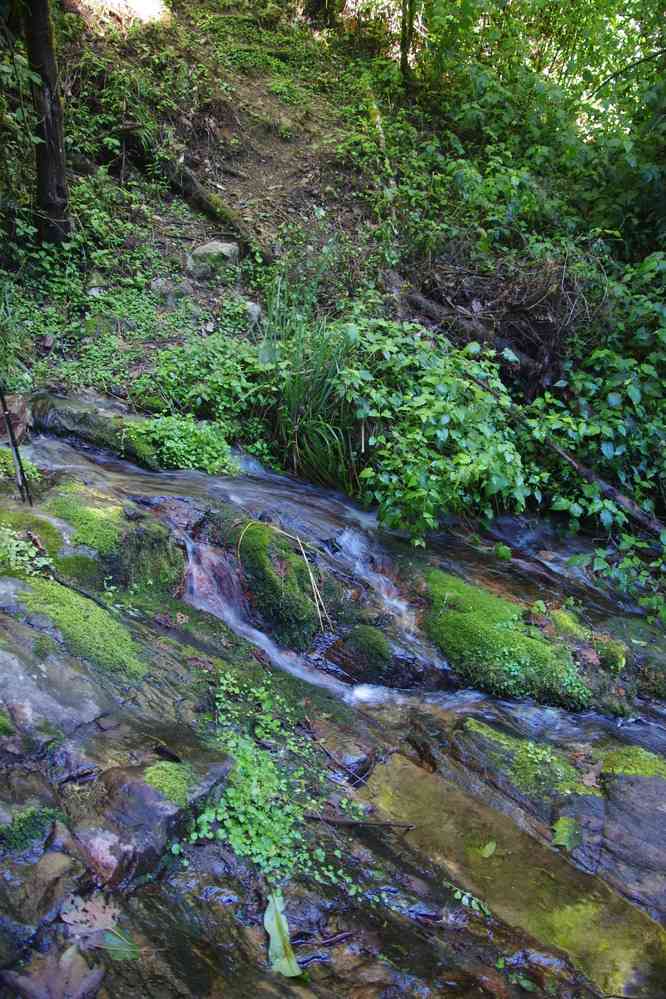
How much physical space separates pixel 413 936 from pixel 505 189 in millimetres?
8080

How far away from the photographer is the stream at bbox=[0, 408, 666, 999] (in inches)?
103

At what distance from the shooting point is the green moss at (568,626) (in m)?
5.24

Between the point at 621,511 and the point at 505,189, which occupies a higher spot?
the point at 505,189

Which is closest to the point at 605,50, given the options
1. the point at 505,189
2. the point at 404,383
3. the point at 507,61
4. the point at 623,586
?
the point at 507,61

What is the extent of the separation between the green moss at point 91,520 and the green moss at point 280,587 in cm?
84

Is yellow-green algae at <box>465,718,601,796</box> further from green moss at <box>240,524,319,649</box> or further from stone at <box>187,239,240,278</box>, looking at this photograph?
stone at <box>187,239,240,278</box>

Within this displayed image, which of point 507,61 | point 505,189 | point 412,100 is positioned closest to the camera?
point 505,189

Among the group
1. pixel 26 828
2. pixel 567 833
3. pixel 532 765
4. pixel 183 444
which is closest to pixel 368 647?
pixel 532 765

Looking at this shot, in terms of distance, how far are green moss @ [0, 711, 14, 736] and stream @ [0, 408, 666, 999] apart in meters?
0.05

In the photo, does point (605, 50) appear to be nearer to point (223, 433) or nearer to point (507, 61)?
point (507, 61)

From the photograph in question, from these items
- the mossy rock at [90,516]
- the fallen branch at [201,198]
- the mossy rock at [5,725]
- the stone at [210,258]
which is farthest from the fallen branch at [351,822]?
the fallen branch at [201,198]

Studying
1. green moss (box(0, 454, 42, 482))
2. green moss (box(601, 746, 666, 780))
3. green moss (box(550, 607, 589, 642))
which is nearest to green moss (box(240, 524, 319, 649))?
green moss (box(0, 454, 42, 482))

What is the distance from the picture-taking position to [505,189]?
29.0 feet

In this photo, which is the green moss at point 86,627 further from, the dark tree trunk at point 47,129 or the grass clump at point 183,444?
the dark tree trunk at point 47,129
